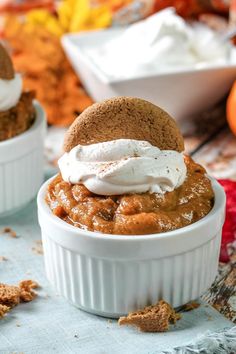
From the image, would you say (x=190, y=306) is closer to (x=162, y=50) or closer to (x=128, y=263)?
(x=128, y=263)

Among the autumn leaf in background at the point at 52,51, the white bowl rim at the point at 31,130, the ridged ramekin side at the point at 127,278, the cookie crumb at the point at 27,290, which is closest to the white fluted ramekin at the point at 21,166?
the white bowl rim at the point at 31,130

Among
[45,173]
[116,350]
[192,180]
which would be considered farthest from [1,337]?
[45,173]

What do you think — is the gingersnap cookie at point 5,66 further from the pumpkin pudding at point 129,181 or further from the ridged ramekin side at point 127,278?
the ridged ramekin side at point 127,278

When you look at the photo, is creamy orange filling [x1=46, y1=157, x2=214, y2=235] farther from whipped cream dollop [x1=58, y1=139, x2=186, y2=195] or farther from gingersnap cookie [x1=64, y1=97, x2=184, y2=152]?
gingersnap cookie [x1=64, y1=97, x2=184, y2=152]

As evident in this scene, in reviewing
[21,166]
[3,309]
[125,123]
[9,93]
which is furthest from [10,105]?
[3,309]

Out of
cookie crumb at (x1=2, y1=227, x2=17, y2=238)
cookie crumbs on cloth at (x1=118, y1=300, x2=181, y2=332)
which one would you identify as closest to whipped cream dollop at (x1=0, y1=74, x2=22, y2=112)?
cookie crumb at (x1=2, y1=227, x2=17, y2=238)

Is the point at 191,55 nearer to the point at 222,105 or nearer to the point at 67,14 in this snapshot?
the point at 222,105

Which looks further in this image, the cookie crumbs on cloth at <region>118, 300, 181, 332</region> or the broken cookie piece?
the broken cookie piece
